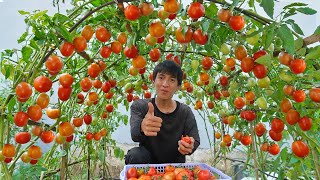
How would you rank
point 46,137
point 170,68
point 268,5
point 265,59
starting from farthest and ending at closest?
point 170,68 → point 46,137 → point 265,59 → point 268,5

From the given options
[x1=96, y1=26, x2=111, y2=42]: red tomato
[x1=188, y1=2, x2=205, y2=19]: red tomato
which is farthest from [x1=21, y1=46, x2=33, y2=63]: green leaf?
[x1=188, y1=2, x2=205, y2=19]: red tomato

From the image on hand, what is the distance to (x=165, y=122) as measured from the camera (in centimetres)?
160

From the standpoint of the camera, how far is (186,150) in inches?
49.4

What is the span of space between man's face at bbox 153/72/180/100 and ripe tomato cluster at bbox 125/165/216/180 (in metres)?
0.37

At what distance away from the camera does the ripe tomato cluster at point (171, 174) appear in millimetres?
1115

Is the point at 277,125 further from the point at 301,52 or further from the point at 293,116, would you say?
the point at 301,52

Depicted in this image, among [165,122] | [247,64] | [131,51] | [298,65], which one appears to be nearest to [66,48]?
[131,51]

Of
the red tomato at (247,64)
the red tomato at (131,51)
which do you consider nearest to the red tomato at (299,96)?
the red tomato at (247,64)

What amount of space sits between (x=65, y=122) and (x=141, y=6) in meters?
0.50

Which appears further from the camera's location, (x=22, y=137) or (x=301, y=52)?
(x=22, y=137)

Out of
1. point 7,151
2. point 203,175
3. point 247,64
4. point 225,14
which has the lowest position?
point 203,175

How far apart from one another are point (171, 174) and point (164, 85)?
1.56ft

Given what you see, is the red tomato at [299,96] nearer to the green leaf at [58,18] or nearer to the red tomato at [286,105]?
the red tomato at [286,105]

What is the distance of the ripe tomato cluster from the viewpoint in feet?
3.66
